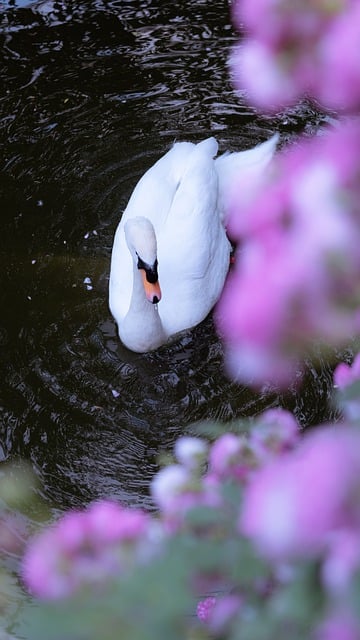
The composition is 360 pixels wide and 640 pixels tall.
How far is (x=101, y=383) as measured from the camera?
10.6ft

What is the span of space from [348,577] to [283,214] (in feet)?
0.79

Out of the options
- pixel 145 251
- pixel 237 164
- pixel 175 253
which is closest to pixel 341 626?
pixel 145 251

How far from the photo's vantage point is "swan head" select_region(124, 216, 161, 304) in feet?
9.62

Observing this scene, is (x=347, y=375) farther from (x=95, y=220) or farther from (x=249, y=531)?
(x=95, y=220)

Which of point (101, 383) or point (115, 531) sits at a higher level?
point (115, 531)

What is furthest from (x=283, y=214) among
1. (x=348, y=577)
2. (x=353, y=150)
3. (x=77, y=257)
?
(x=77, y=257)

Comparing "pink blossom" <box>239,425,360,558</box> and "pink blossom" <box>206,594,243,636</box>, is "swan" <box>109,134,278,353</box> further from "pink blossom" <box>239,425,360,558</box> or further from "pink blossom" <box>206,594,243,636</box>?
"pink blossom" <box>239,425,360,558</box>

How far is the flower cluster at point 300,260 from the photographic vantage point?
540 mm

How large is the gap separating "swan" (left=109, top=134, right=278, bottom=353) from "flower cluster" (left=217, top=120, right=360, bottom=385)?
2.48m

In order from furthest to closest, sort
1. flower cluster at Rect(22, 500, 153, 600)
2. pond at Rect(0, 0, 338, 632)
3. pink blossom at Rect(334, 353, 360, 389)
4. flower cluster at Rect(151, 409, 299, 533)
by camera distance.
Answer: pond at Rect(0, 0, 338, 632) → pink blossom at Rect(334, 353, 360, 389) → flower cluster at Rect(151, 409, 299, 533) → flower cluster at Rect(22, 500, 153, 600)

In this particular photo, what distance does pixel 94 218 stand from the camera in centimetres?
397

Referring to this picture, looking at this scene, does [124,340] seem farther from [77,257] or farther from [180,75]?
[180,75]

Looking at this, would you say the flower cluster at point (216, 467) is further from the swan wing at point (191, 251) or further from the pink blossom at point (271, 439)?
the swan wing at point (191, 251)

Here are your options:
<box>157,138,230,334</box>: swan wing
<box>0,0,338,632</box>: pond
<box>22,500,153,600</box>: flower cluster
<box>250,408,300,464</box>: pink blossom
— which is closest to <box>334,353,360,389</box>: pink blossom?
<box>250,408,300,464</box>: pink blossom
